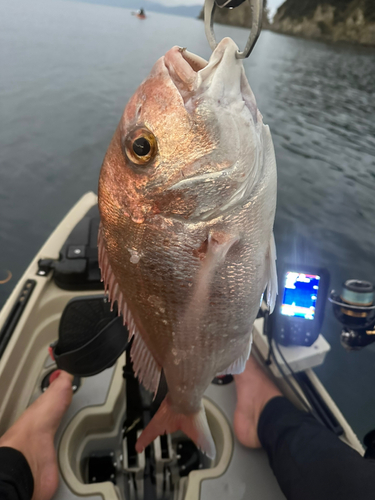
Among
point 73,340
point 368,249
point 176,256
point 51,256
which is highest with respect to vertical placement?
point 176,256

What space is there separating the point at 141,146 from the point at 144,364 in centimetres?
80

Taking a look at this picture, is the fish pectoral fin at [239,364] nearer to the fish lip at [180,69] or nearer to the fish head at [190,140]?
the fish head at [190,140]

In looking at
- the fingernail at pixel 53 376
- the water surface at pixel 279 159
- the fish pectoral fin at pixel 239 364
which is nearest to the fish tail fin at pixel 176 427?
the fish pectoral fin at pixel 239 364

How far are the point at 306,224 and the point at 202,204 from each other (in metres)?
6.42

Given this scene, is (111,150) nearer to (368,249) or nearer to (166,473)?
(166,473)

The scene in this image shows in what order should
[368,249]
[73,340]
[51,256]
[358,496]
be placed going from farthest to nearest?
[368,249] < [51,256] < [73,340] < [358,496]

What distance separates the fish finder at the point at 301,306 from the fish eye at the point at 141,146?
1.49m

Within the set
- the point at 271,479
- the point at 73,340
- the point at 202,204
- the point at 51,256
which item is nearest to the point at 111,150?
the point at 202,204

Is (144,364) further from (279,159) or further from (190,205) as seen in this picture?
(279,159)

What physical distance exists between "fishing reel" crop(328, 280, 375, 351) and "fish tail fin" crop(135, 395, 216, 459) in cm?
124

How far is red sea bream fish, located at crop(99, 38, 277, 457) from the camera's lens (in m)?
0.91

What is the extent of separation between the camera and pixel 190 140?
0.91 metres

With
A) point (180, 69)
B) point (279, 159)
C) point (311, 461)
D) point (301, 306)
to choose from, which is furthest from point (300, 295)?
point (279, 159)

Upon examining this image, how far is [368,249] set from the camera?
6.27 m
